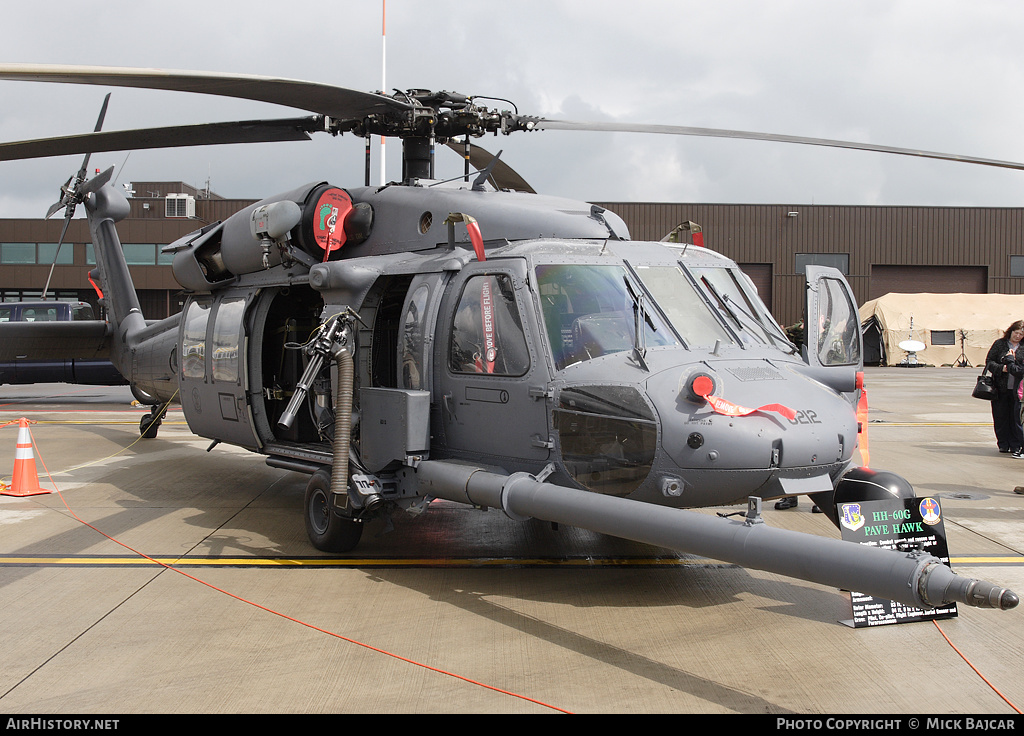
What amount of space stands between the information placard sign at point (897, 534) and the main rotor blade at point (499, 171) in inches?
181

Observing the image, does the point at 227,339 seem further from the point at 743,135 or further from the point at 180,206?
the point at 180,206

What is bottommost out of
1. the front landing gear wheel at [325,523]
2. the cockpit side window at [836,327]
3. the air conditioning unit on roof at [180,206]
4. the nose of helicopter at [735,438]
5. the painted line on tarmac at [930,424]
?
the painted line on tarmac at [930,424]

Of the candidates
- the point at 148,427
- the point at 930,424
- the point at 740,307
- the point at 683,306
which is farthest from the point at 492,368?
the point at 930,424

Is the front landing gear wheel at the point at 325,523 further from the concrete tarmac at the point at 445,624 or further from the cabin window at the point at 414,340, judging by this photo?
the cabin window at the point at 414,340

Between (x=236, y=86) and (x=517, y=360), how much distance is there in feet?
8.25

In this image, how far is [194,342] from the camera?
8.92m

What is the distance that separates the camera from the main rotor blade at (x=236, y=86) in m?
4.18

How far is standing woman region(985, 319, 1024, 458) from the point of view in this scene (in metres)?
11.5

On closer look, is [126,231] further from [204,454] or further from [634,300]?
[634,300]

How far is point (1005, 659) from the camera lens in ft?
15.4

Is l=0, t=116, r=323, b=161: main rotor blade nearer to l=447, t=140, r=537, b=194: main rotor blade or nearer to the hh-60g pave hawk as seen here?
the hh-60g pave hawk

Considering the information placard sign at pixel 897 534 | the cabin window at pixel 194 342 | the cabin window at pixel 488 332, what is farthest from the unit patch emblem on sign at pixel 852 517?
the cabin window at pixel 194 342

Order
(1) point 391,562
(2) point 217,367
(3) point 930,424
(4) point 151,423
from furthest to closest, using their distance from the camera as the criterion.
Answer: (3) point 930,424
(4) point 151,423
(2) point 217,367
(1) point 391,562

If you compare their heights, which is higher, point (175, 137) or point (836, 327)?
point (175, 137)
